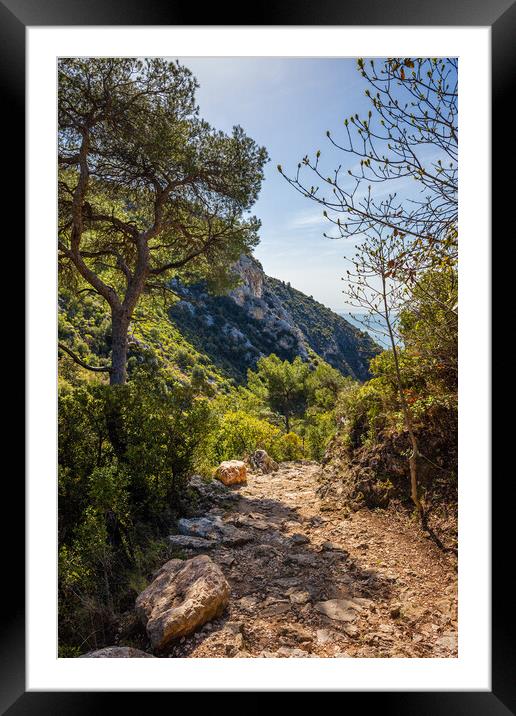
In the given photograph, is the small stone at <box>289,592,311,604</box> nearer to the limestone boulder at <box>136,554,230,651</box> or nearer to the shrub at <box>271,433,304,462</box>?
the limestone boulder at <box>136,554,230,651</box>

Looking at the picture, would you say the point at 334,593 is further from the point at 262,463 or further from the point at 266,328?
the point at 266,328

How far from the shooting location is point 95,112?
13.1 feet

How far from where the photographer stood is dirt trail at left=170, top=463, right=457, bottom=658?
1.95m

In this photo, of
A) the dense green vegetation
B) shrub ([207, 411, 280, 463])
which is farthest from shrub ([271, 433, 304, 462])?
the dense green vegetation

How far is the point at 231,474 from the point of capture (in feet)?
15.4

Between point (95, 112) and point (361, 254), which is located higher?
point (95, 112)

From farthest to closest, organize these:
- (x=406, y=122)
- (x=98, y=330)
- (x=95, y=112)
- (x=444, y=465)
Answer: (x=98, y=330) → (x=95, y=112) → (x=444, y=465) → (x=406, y=122)

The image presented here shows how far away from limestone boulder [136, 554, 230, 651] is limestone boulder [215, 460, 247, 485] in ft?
7.29
